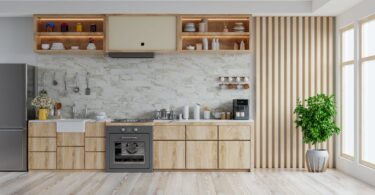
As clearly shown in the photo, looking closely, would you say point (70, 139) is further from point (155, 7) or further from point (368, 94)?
point (368, 94)

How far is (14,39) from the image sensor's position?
307 inches

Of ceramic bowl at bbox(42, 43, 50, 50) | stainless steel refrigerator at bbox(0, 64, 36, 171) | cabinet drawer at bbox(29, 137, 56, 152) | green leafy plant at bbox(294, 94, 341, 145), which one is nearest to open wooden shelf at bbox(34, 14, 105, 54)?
ceramic bowl at bbox(42, 43, 50, 50)

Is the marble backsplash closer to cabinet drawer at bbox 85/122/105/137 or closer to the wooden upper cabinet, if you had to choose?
the wooden upper cabinet

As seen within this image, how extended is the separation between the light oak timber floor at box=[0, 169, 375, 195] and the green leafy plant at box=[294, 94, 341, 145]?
23.2 inches

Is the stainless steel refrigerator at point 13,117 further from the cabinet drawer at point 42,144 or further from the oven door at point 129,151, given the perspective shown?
the oven door at point 129,151

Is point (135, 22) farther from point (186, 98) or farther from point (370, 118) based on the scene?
point (370, 118)

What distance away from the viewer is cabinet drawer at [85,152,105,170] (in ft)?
23.5

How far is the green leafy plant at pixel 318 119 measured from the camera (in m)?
7.03

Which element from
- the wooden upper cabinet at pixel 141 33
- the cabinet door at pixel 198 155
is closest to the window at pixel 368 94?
the cabinet door at pixel 198 155

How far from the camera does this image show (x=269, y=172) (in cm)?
720

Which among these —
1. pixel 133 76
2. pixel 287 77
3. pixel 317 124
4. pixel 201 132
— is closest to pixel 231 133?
pixel 201 132

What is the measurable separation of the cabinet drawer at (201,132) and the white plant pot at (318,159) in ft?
5.04

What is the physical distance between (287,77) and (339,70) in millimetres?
848

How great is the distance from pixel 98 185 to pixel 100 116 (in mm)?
1644
